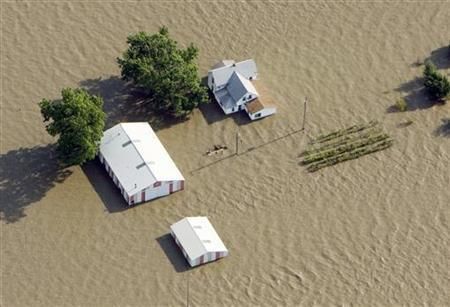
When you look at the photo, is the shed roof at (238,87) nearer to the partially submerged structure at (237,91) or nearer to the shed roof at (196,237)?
the partially submerged structure at (237,91)

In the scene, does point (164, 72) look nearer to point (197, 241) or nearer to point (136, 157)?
point (136, 157)

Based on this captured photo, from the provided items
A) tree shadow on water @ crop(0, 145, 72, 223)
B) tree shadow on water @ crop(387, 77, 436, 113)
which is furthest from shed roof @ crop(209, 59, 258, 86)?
tree shadow on water @ crop(0, 145, 72, 223)

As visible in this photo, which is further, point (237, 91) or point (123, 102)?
point (123, 102)

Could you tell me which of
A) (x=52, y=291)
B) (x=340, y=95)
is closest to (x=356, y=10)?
(x=340, y=95)

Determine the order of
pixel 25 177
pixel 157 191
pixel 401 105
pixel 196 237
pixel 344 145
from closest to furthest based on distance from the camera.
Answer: pixel 196 237, pixel 157 191, pixel 25 177, pixel 344 145, pixel 401 105

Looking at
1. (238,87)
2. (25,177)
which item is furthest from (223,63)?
(25,177)

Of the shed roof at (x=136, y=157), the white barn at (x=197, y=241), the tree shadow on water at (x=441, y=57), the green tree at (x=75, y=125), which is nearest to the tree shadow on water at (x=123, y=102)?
the shed roof at (x=136, y=157)

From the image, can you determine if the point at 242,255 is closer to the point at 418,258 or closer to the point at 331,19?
the point at 418,258
